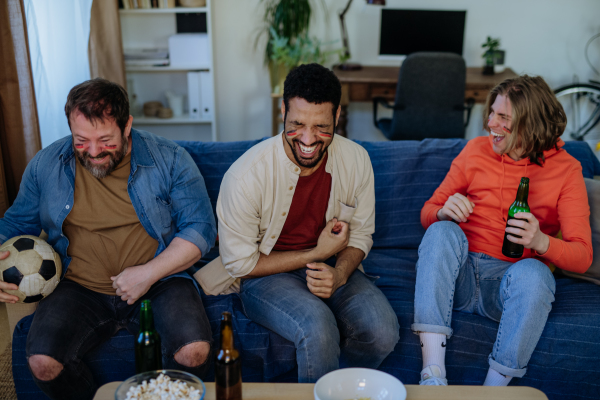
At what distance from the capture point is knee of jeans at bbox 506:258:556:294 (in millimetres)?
1505

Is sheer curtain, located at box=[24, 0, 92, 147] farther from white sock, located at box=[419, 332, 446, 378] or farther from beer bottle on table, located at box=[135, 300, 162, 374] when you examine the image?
white sock, located at box=[419, 332, 446, 378]

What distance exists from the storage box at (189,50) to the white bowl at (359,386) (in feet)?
9.74

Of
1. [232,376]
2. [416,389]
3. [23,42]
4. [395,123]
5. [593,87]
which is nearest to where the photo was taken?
[232,376]

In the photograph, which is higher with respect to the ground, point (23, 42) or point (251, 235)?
point (23, 42)

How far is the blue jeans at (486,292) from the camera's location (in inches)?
57.7

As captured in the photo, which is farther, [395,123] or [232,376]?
[395,123]

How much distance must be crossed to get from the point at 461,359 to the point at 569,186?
0.66 meters

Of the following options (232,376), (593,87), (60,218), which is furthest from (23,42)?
(593,87)

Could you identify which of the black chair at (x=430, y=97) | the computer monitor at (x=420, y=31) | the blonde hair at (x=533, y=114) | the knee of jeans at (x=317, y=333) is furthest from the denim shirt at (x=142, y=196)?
the computer monitor at (x=420, y=31)

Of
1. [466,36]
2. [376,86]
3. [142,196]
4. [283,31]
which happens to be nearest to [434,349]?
[142,196]

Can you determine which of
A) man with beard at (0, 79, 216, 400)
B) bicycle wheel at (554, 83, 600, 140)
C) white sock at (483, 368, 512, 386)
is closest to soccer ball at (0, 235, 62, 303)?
man with beard at (0, 79, 216, 400)

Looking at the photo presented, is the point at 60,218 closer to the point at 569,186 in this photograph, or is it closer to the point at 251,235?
the point at 251,235

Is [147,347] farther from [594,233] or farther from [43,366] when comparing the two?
[594,233]

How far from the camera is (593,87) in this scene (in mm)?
4078
